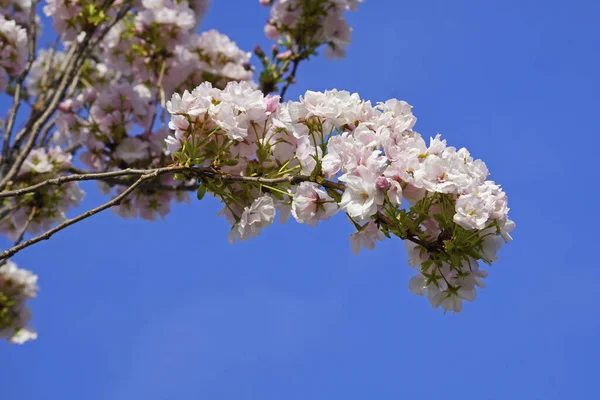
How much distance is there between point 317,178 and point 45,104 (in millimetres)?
2993

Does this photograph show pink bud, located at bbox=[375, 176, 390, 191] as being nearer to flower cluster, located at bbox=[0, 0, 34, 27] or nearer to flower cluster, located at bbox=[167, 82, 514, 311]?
flower cluster, located at bbox=[167, 82, 514, 311]

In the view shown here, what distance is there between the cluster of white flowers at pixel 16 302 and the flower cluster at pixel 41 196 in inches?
55.3

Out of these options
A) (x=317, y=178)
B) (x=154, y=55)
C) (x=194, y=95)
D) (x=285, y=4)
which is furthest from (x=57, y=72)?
(x=317, y=178)

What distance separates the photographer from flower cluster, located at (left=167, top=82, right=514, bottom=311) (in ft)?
6.39

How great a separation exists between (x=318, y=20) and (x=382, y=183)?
3.28 meters

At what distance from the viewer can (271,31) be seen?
513cm

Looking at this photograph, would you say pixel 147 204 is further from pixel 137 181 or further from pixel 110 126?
pixel 137 181

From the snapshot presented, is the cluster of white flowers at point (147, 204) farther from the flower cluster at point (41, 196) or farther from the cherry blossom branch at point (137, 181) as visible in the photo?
the cherry blossom branch at point (137, 181)

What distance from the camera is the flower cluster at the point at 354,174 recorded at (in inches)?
76.7

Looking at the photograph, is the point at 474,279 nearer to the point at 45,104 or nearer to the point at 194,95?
the point at 194,95

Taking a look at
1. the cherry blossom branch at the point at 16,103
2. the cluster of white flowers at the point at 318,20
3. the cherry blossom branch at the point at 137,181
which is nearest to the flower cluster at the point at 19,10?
the cherry blossom branch at the point at 16,103

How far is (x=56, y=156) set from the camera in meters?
4.58

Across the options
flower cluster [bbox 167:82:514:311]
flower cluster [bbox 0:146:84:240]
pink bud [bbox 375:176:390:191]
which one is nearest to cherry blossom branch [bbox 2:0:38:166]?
flower cluster [bbox 0:146:84:240]

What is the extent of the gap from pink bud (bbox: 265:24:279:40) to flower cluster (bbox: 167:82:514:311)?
9.82 ft
